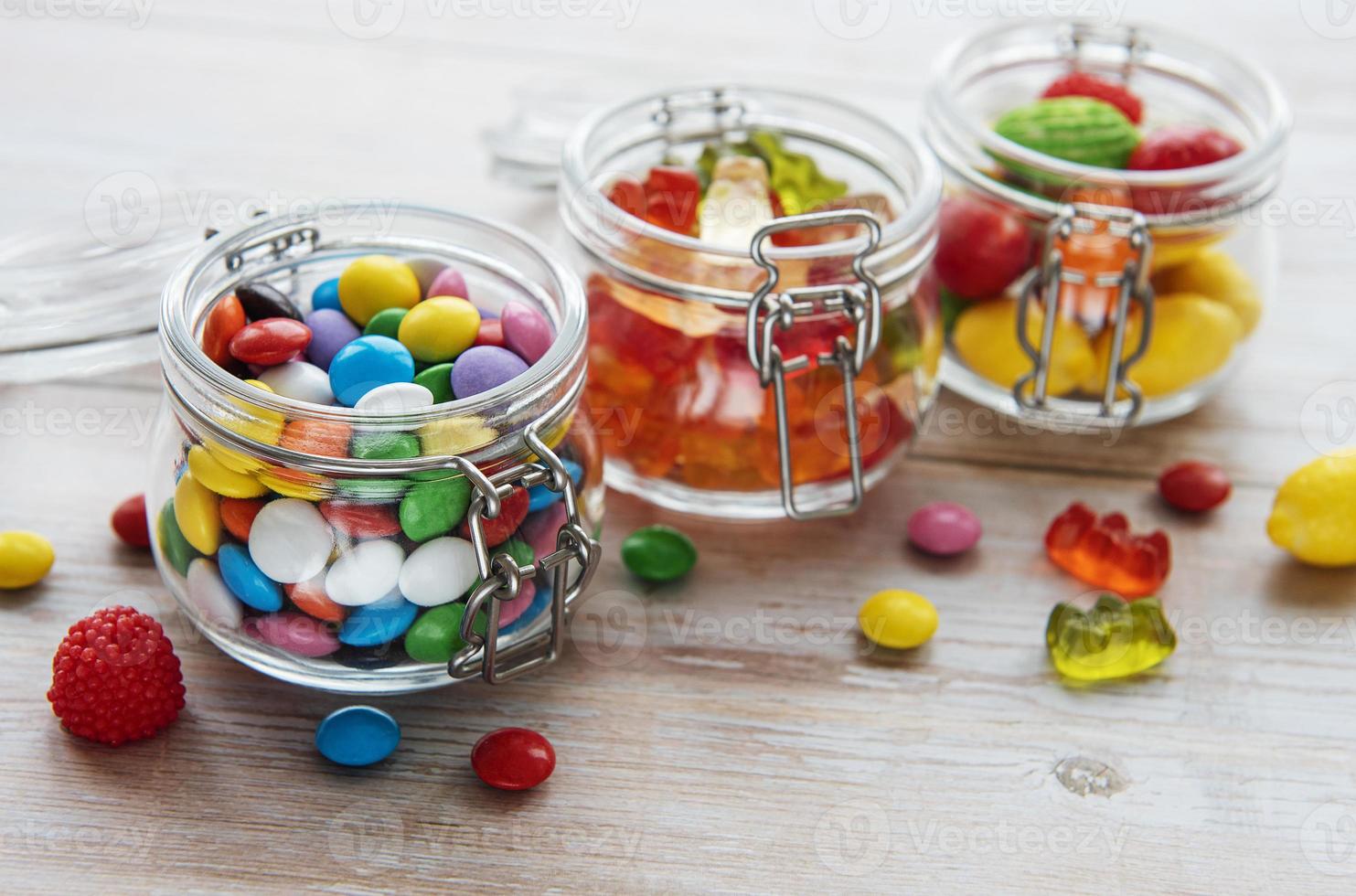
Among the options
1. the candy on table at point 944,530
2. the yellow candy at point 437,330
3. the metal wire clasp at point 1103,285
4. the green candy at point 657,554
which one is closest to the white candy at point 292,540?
the yellow candy at point 437,330

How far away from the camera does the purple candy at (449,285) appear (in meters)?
0.75

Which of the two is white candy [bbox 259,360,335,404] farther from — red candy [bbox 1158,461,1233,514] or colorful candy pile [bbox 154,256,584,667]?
red candy [bbox 1158,461,1233,514]

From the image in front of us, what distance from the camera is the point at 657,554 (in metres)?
0.81

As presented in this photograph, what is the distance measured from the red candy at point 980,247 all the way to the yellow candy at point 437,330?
1.15 ft

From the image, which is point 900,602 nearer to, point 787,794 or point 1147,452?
point 787,794

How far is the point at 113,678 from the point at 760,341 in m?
0.38

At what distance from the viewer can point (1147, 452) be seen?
0.95 m

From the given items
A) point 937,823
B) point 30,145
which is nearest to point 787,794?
point 937,823

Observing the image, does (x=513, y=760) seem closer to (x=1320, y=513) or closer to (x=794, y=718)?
(x=794, y=718)

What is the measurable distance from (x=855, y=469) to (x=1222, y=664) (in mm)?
241

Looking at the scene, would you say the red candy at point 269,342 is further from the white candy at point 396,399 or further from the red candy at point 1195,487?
the red candy at point 1195,487

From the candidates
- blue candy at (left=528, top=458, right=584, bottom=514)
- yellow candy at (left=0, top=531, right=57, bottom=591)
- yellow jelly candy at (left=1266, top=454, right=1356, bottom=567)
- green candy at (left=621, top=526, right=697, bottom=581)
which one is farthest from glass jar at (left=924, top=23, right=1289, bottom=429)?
yellow candy at (left=0, top=531, right=57, bottom=591)

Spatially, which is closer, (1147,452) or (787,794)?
(787,794)

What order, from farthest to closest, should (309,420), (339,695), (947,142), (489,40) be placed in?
(489,40) → (947,142) → (339,695) → (309,420)
